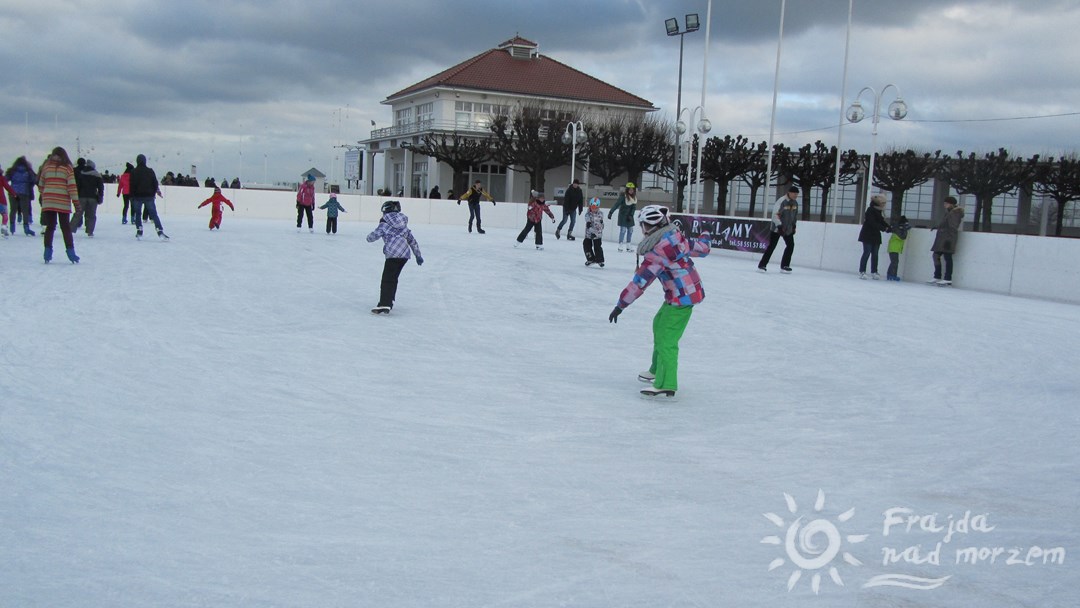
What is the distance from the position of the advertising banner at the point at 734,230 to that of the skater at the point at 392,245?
11816mm

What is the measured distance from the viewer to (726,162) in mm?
51219

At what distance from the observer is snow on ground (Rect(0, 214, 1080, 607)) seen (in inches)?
131

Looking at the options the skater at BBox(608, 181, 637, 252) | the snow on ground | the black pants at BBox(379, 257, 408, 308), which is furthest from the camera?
the skater at BBox(608, 181, 637, 252)

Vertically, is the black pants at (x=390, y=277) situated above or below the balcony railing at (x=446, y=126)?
below

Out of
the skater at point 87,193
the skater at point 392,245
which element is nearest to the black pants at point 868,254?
the skater at point 392,245

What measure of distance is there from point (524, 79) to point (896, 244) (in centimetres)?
5009

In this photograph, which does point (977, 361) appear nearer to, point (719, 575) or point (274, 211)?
point (719, 575)

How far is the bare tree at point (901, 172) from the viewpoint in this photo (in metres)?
45.7

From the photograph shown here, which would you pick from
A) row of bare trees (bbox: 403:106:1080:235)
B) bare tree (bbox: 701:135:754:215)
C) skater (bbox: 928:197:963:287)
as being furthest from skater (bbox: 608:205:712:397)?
bare tree (bbox: 701:135:754:215)

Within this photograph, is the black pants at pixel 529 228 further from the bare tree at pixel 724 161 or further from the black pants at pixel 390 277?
the bare tree at pixel 724 161

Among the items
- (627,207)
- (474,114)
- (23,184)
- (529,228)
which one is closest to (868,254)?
(627,207)

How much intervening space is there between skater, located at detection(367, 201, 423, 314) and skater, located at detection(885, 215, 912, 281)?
1078cm

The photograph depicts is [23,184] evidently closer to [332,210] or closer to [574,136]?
[332,210]

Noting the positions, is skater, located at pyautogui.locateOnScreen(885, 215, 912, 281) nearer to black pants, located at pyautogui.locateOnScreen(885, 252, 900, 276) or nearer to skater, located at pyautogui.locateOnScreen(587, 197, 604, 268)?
black pants, located at pyautogui.locateOnScreen(885, 252, 900, 276)
